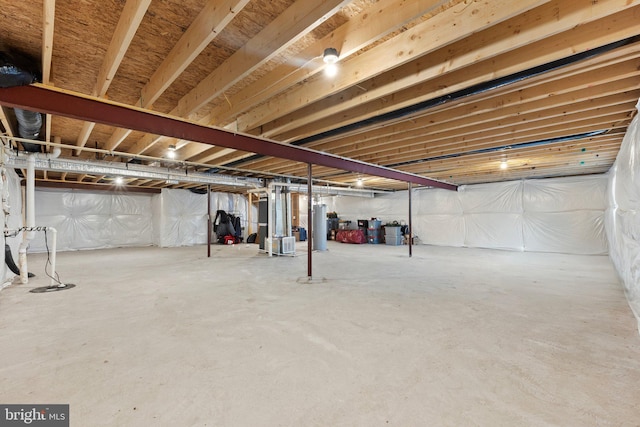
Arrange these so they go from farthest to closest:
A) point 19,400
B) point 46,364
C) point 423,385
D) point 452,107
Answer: point 452,107, point 46,364, point 423,385, point 19,400

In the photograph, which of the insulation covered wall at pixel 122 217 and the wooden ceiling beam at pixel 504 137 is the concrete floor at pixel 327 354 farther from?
the insulation covered wall at pixel 122 217

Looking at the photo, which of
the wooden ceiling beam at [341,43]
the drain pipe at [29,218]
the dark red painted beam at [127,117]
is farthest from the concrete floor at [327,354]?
the wooden ceiling beam at [341,43]

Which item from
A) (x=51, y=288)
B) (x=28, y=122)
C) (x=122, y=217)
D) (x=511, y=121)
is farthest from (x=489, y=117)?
(x=122, y=217)

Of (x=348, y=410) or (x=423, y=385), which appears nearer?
(x=348, y=410)

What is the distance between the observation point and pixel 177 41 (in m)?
2.09

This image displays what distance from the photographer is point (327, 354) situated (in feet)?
6.86

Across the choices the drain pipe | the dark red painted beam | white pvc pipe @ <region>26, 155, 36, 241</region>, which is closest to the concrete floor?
the drain pipe

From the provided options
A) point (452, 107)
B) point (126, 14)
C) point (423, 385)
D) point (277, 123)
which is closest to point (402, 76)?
point (452, 107)

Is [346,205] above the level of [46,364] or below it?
above

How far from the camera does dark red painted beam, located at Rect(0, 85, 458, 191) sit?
2.27 meters

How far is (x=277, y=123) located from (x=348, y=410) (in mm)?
3177

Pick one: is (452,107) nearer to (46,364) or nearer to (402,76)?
(402,76)

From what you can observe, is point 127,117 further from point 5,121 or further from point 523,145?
point 523,145

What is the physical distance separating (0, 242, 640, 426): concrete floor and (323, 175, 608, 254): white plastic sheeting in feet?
13.9
